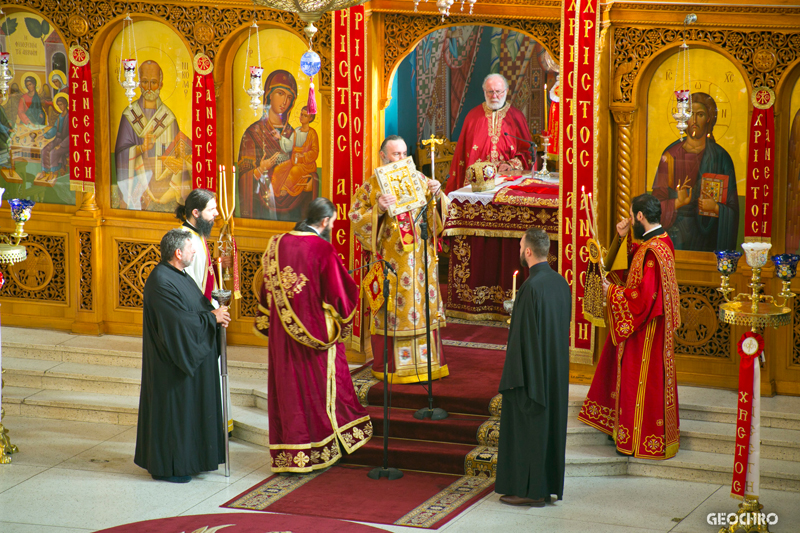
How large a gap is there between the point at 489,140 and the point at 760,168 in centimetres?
338

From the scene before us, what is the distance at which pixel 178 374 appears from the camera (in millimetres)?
7777

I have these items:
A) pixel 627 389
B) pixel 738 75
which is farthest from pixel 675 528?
pixel 738 75

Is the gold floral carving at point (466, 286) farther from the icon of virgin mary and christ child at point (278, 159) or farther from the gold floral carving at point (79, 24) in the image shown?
the gold floral carving at point (79, 24)

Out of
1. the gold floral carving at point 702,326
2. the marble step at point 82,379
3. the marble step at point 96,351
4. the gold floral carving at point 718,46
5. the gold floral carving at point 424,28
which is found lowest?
the marble step at point 82,379

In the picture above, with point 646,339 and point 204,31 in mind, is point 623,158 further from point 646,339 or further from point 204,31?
point 204,31

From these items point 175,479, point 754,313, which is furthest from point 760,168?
point 175,479

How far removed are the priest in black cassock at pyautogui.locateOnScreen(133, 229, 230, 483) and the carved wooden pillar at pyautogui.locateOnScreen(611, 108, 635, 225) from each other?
3372 millimetres

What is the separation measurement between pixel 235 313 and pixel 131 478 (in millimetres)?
2486

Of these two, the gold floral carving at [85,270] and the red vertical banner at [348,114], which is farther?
the gold floral carving at [85,270]

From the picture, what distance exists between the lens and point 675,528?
7055mm

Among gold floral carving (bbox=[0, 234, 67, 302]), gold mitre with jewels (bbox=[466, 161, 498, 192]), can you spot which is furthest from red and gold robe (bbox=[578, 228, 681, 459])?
gold floral carving (bbox=[0, 234, 67, 302])

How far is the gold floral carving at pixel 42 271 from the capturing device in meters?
10.5

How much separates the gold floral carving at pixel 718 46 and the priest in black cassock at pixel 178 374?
372 centimetres

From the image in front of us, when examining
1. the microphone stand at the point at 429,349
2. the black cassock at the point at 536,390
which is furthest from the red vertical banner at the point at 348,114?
the black cassock at the point at 536,390
